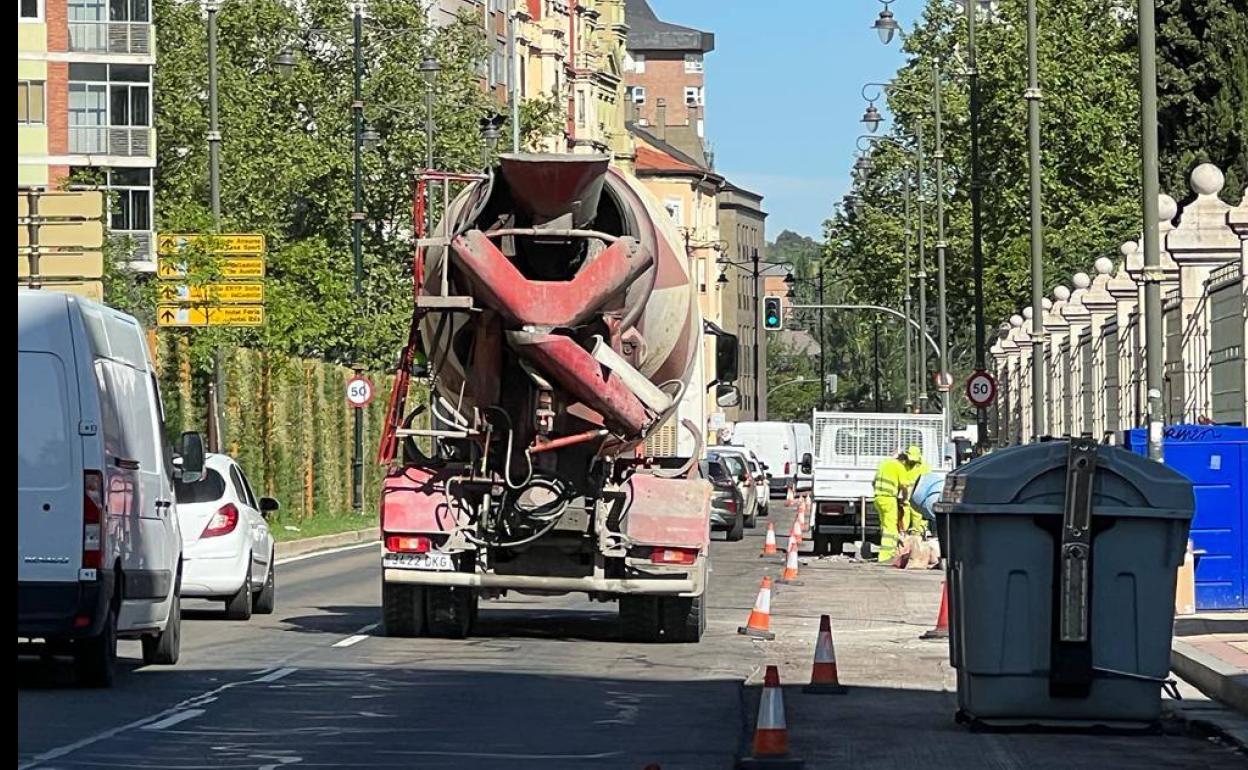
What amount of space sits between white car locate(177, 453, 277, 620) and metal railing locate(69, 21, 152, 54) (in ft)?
192

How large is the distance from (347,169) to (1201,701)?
67800 mm

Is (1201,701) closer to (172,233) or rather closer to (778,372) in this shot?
(172,233)

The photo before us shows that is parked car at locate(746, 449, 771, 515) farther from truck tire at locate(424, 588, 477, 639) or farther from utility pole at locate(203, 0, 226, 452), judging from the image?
truck tire at locate(424, 588, 477, 639)

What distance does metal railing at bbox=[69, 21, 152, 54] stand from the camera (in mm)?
81500

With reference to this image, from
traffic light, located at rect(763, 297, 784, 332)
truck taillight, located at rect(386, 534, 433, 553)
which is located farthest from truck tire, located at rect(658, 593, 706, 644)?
traffic light, located at rect(763, 297, 784, 332)

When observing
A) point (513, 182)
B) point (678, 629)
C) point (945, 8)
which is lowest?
point (678, 629)

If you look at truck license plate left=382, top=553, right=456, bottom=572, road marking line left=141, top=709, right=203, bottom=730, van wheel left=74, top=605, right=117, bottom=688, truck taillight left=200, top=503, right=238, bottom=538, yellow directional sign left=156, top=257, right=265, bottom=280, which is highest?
yellow directional sign left=156, top=257, right=265, bottom=280

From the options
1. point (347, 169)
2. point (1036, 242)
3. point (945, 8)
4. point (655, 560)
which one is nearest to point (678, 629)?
point (655, 560)

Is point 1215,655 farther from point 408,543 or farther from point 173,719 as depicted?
point 173,719

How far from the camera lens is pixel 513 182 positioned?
68.6 ft

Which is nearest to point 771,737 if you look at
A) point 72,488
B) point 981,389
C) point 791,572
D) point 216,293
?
point 72,488

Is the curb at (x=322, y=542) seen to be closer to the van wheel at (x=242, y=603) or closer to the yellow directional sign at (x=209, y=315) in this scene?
the yellow directional sign at (x=209, y=315)

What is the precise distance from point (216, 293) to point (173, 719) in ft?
108

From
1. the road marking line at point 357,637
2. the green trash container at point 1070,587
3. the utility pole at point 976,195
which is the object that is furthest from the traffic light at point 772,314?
the green trash container at point 1070,587
